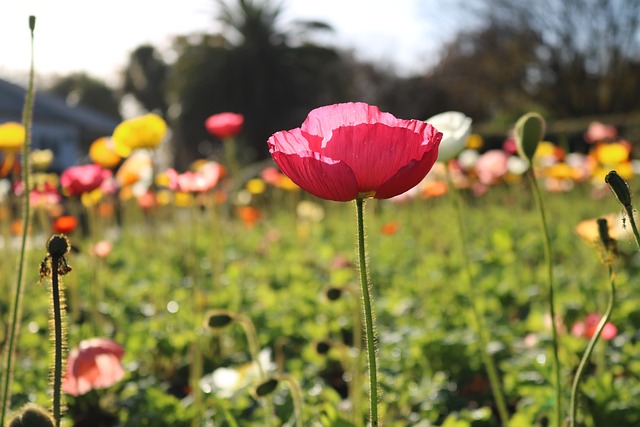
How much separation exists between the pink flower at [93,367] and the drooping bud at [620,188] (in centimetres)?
105

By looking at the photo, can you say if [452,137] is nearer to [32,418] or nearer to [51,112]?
[32,418]

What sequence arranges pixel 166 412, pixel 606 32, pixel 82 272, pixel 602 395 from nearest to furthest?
pixel 602 395
pixel 166 412
pixel 82 272
pixel 606 32

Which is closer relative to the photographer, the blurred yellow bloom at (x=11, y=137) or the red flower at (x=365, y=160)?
the red flower at (x=365, y=160)

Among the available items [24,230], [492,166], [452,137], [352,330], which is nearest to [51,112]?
[492,166]

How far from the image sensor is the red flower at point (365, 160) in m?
0.70

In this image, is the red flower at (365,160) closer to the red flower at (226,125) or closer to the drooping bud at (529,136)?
the drooping bud at (529,136)

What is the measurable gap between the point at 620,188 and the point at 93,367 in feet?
3.54

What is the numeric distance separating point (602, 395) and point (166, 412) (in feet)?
3.02

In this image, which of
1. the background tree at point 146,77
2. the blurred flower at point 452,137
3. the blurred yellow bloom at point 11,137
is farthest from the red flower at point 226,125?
the background tree at point 146,77

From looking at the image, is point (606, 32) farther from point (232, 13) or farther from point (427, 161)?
A: point (427, 161)

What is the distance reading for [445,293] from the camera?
2.76m

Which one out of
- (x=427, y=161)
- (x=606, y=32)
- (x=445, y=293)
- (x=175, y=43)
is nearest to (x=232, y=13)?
(x=175, y=43)

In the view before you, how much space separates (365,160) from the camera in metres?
0.72

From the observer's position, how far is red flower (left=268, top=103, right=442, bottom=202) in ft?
2.30
